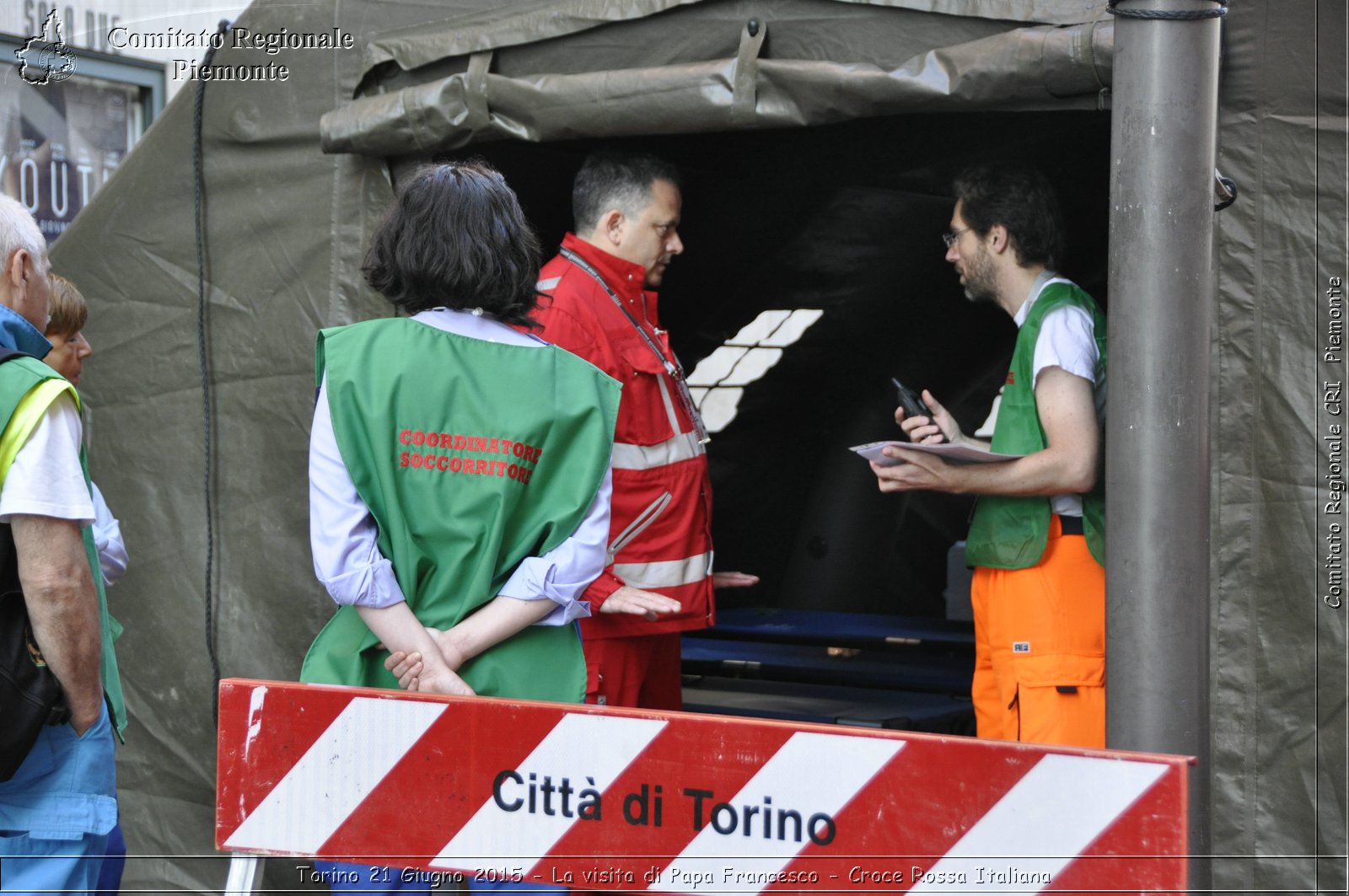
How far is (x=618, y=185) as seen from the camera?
3.08 meters

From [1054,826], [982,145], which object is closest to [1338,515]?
[1054,826]

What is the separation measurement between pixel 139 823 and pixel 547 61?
213cm

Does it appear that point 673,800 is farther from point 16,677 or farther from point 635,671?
point 635,671

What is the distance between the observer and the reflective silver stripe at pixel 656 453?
2859mm

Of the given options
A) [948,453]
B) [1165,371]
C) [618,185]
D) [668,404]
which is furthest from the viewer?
[618,185]

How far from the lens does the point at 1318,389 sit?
2.30 m

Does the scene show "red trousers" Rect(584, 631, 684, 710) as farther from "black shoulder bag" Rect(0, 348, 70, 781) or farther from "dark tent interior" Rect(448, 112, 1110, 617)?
"dark tent interior" Rect(448, 112, 1110, 617)

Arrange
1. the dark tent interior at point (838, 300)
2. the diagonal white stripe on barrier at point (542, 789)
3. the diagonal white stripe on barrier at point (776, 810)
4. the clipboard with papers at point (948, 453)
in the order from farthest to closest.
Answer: the dark tent interior at point (838, 300), the clipboard with papers at point (948, 453), the diagonal white stripe on barrier at point (542, 789), the diagonal white stripe on barrier at point (776, 810)

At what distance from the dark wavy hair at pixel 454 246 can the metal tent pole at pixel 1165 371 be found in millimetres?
882

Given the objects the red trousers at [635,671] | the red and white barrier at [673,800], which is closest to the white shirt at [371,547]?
the red and white barrier at [673,800]

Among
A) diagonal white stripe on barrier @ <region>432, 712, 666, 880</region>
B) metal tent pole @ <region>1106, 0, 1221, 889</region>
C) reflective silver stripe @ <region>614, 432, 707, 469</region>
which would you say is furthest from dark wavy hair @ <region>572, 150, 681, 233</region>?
diagonal white stripe on barrier @ <region>432, 712, 666, 880</region>

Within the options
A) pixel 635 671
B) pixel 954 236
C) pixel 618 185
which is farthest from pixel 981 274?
pixel 635 671

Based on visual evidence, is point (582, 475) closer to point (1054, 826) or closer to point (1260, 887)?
point (1054, 826)

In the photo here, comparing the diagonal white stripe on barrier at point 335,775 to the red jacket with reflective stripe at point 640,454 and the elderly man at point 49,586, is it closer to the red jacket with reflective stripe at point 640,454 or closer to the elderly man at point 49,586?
the elderly man at point 49,586
